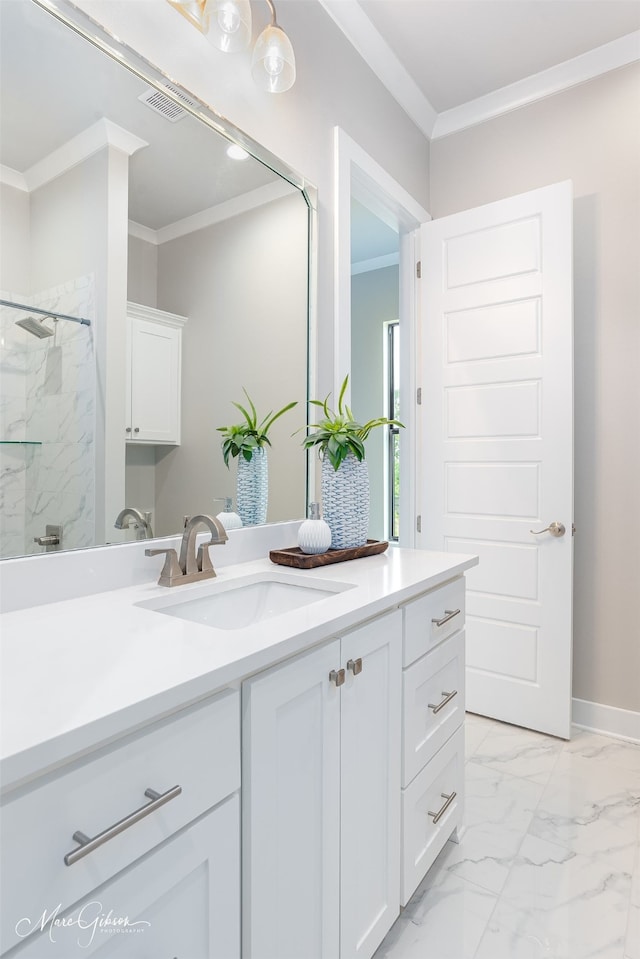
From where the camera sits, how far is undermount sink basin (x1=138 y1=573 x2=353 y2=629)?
117 centimetres

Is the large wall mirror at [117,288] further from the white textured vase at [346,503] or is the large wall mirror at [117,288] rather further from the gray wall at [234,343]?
the white textured vase at [346,503]

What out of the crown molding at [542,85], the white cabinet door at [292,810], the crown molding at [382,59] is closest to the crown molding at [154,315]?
the white cabinet door at [292,810]

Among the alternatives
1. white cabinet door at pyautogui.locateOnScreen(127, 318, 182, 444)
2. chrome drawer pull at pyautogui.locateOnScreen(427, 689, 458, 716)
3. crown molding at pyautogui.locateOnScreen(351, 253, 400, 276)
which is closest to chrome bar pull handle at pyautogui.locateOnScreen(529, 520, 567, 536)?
chrome drawer pull at pyautogui.locateOnScreen(427, 689, 458, 716)

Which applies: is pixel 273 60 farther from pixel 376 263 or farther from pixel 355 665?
pixel 376 263

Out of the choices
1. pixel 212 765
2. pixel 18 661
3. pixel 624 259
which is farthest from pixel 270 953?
pixel 624 259

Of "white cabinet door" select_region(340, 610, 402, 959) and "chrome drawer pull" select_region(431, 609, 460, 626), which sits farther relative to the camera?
"chrome drawer pull" select_region(431, 609, 460, 626)

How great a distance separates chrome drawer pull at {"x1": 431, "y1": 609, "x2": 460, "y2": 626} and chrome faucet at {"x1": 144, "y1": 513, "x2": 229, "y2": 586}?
A: 57 centimetres

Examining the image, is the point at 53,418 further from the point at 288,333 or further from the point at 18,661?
the point at 288,333

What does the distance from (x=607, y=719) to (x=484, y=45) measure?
2836 mm

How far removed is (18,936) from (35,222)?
1100mm

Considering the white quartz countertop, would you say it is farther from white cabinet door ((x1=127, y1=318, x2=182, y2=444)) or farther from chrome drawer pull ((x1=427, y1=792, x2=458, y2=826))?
chrome drawer pull ((x1=427, y1=792, x2=458, y2=826))

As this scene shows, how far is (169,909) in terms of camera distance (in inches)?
26.1

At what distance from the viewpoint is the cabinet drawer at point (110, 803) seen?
51 cm

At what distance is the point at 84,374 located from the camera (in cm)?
113
